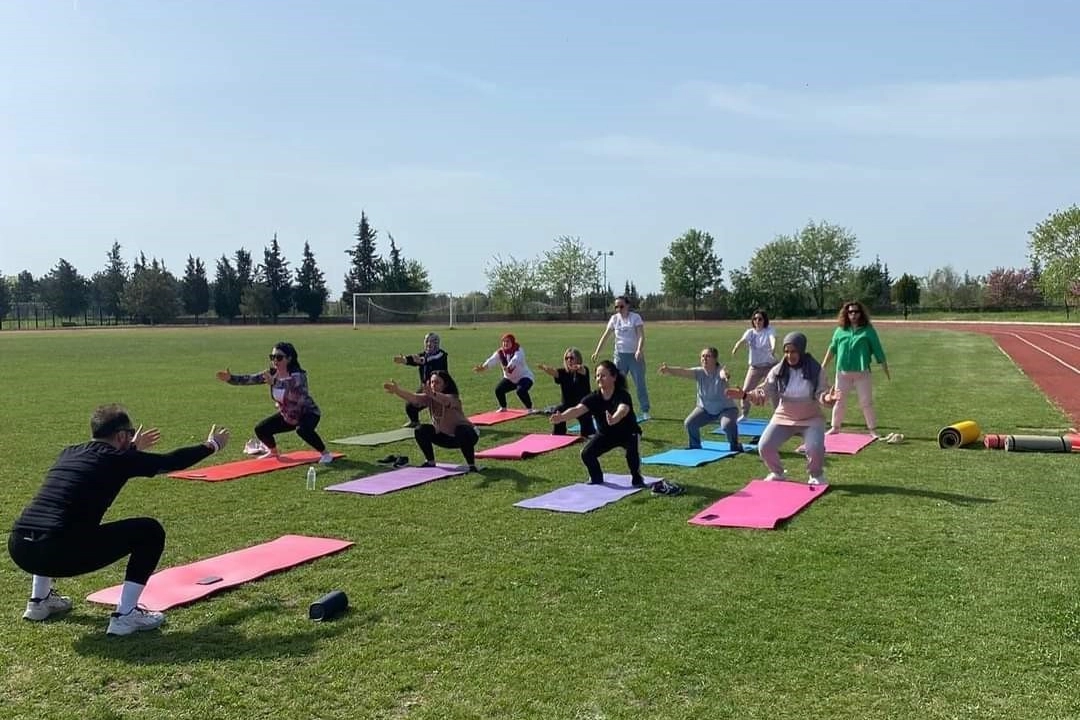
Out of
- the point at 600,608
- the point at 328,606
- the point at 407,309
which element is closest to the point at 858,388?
the point at 600,608

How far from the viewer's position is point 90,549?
17.0 feet

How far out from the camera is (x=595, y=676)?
4367 millimetres

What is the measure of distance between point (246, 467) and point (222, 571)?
13.8 ft

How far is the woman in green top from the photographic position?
11484mm

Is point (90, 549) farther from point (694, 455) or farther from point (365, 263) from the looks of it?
point (365, 263)

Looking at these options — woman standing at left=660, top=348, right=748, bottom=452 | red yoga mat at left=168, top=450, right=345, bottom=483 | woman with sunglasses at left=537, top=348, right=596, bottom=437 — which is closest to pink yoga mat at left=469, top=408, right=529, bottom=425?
woman with sunglasses at left=537, top=348, right=596, bottom=437

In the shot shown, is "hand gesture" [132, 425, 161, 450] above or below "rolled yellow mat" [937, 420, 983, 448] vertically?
above

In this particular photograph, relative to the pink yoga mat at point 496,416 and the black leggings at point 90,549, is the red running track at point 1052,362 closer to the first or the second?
the pink yoga mat at point 496,416

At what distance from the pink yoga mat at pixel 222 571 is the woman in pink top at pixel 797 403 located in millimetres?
4578

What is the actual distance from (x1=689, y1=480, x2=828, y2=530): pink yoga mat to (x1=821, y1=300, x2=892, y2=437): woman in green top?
337 cm

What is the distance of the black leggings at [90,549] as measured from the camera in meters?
5.06

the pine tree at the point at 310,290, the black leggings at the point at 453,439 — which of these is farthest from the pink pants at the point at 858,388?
the pine tree at the point at 310,290

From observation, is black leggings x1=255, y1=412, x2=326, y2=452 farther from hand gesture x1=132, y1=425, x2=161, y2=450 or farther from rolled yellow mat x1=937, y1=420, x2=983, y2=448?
rolled yellow mat x1=937, y1=420, x2=983, y2=448

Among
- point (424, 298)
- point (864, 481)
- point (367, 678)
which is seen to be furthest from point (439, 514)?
point (424, 298)
